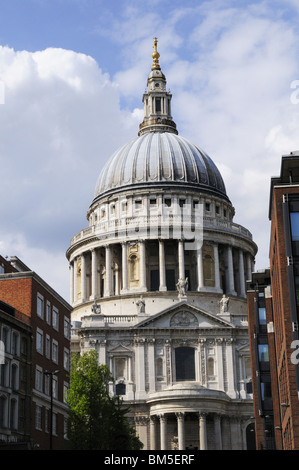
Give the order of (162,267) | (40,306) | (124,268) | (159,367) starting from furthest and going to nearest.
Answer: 1. (124,268)
2. (162,267)
3. (159,367)
4. (40,306)

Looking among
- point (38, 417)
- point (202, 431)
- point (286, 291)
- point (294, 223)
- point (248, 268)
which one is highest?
point (248, 268)

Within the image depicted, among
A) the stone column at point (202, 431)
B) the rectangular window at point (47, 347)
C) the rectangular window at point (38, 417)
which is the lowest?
the rectangular window at point (38, 417)

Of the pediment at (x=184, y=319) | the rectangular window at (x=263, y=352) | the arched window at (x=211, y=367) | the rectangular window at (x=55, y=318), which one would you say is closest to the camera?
the rectangular window at (x=263, y=352)

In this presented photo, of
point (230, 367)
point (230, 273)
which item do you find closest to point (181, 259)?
point (230, 273)

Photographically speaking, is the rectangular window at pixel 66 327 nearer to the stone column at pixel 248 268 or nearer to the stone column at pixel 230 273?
the stone column at pixel 230 273

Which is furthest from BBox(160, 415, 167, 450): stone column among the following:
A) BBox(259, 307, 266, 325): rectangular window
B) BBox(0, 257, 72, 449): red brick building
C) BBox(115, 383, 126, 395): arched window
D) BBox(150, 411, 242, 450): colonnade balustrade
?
BBox(259, 307, 266, 325): rectangular window

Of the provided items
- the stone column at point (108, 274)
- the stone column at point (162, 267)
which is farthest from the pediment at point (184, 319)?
the stone column at point (108, 274)

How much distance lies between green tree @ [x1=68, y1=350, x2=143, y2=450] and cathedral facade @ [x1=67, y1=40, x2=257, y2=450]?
24770 mm

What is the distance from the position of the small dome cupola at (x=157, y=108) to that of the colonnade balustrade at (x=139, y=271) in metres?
24.8

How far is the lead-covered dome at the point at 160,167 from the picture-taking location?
125125 mm

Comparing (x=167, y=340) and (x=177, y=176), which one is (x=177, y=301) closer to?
(x=167, y=340)

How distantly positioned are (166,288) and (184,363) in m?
15.1

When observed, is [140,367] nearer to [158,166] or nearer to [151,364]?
[151,364]

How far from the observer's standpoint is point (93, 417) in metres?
68.1
